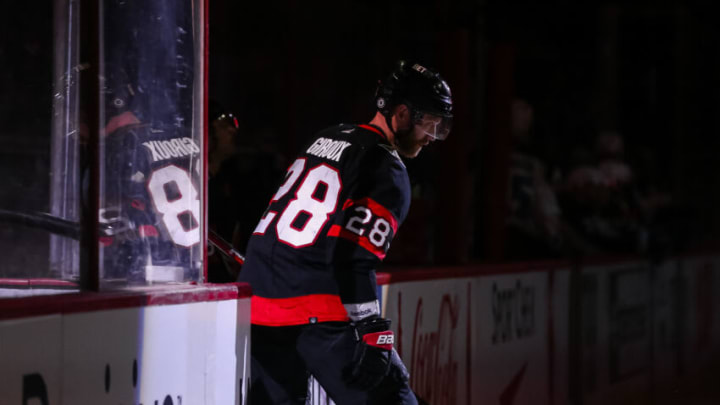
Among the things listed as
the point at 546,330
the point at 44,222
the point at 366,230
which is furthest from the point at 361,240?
the point at 546,330

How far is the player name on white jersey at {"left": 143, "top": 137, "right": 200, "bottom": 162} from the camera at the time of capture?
3521 mm

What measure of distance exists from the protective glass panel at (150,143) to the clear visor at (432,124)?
0.81m

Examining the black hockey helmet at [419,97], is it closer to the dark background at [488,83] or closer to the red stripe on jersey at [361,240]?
the red stripe on jersey at [361,240]

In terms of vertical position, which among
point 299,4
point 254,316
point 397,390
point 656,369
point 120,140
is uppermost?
point 299,4

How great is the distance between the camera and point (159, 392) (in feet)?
10.6

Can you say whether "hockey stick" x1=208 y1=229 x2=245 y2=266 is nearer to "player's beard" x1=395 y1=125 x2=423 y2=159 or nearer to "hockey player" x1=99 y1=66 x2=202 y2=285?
"hockey player" x1=99 y1=66 x2=202 y2=285

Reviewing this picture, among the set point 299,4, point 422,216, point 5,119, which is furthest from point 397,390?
point 299,4

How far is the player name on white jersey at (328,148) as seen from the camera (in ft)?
11.9

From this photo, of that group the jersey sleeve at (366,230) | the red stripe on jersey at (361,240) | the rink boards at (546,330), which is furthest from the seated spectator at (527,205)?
the red stripe on jersey at (361,240)

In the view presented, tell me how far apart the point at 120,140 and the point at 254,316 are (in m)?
0.83

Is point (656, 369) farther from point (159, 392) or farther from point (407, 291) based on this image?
point (159, 392)

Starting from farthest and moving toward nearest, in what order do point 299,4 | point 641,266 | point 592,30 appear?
point 592,30
point 299,4
point 641,266

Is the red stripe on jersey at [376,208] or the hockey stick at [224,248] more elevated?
the red stripe on jersey at [376,208]

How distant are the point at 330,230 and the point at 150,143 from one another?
690mm
